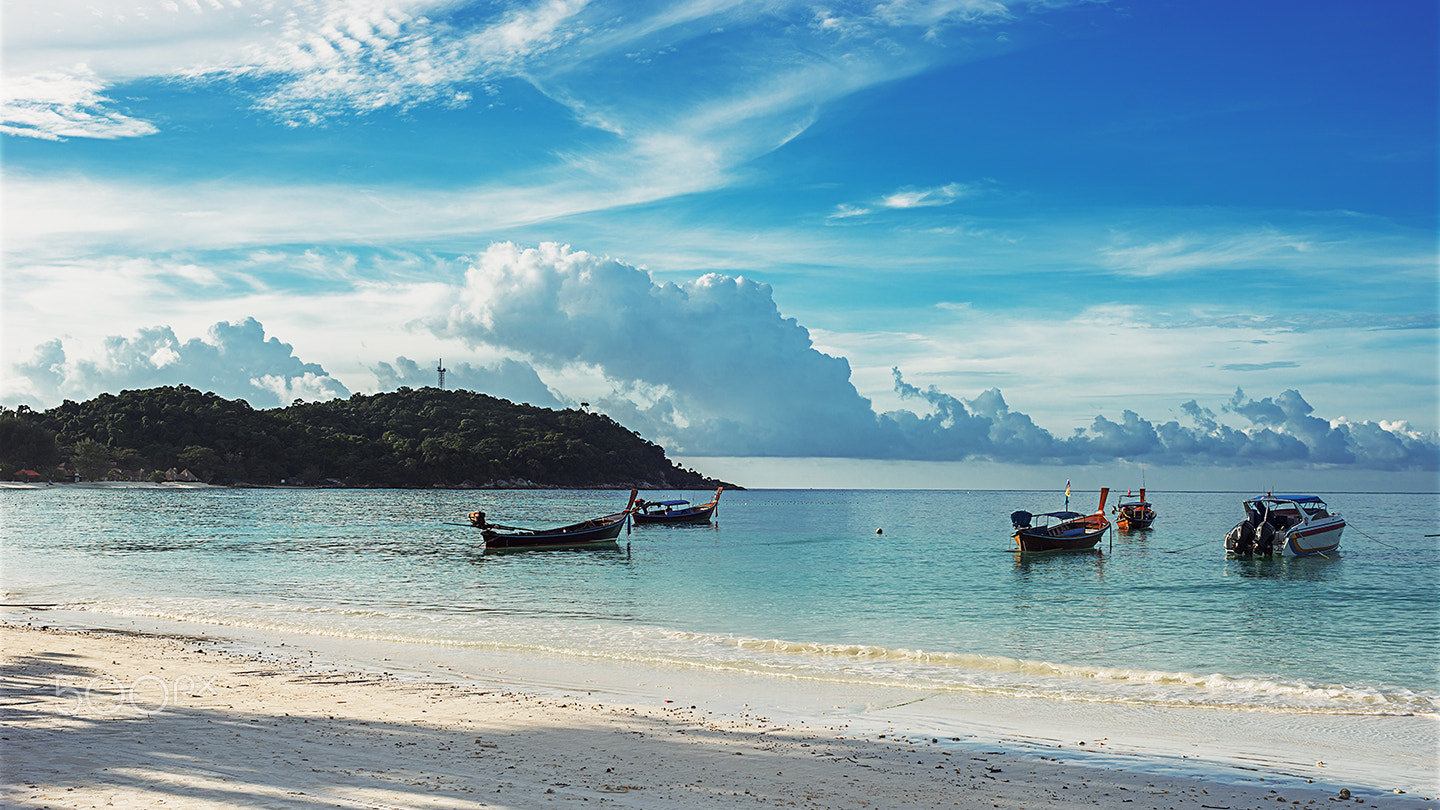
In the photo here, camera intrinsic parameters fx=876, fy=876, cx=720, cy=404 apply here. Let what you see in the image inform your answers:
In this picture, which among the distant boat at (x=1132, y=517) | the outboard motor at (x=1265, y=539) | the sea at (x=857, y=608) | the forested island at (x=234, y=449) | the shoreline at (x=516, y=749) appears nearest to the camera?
the shoreline at (x=516, y=749)

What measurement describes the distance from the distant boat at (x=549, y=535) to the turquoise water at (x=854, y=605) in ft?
4.05

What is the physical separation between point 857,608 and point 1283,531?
1403 inches

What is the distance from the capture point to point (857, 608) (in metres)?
27.3

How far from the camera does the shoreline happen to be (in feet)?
26.5

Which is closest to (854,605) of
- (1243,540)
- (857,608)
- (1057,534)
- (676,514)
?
(857,608)

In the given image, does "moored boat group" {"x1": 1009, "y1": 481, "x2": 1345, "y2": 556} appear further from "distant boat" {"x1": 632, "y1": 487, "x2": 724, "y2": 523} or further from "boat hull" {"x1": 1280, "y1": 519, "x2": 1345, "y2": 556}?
"distant boat" {"x1": 632, "y1": 487, "x2": 724, "y2": 523}

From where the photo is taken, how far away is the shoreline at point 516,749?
8086 mm

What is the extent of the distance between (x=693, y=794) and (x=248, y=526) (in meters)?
68.7

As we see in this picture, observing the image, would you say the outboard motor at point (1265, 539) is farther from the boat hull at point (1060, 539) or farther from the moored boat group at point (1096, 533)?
the boat hull at point (1060, 539)

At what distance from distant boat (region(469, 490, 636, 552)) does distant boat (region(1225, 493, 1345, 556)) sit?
3574 centimetres

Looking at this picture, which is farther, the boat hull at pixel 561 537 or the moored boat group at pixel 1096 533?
the boat hull at pixel 561 537

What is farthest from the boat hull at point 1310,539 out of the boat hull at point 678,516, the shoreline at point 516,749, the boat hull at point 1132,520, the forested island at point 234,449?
the forested island at point 234,449

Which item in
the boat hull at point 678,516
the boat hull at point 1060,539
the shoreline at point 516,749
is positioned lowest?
the boat hull at point 678,516

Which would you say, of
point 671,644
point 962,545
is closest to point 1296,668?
point 671,644
